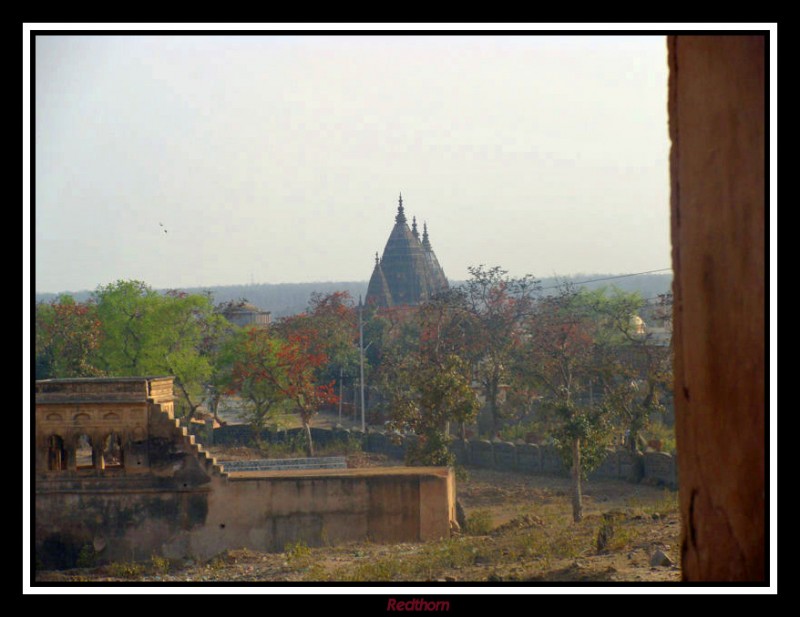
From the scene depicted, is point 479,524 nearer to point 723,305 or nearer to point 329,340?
point 723,305

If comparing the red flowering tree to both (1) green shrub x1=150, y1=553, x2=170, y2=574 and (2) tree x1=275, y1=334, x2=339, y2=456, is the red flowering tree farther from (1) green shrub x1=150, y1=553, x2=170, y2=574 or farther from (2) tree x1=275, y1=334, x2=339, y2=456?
(1) green shrub x1=150, y1=553, x2=170, y2=574

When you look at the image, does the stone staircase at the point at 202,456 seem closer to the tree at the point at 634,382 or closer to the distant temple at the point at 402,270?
the tree at the point at 634,382

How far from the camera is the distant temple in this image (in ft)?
201

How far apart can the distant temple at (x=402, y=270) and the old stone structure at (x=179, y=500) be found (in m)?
42.5

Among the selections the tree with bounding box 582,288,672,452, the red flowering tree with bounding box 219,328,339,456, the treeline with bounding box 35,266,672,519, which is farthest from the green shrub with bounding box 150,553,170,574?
the red flowering tree with bounding box 219,328,339,456

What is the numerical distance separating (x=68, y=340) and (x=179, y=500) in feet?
49.9

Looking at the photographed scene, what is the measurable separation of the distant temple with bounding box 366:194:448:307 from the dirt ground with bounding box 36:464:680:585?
39831 mm

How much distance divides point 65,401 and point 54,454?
135 centimetres

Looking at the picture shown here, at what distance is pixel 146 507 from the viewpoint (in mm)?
17906

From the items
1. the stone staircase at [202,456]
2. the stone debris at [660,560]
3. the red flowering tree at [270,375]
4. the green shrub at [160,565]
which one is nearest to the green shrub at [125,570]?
the green shrub at [160,565]

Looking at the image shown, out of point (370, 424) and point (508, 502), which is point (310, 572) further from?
point (370, 424)

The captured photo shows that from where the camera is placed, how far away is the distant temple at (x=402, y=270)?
201 feet

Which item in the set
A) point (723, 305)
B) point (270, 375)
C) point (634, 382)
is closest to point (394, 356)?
point (270, 375)
